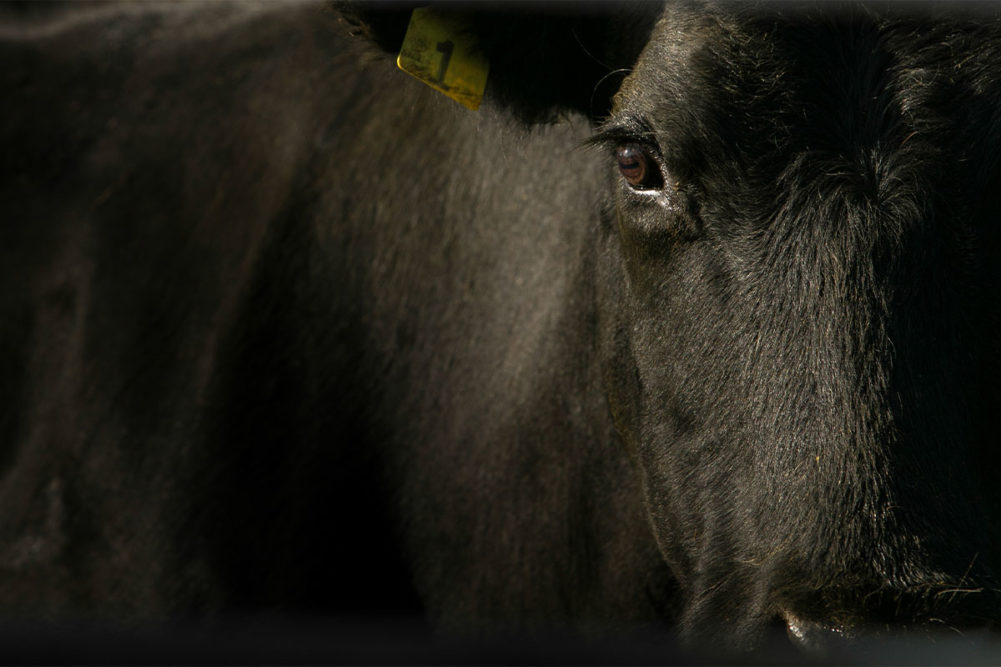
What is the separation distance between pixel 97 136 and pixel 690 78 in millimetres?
2292

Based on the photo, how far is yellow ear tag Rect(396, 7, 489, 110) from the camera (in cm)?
258

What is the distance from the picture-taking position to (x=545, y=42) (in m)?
2.67

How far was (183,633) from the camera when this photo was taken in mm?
3229

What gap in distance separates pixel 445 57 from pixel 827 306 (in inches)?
45.4

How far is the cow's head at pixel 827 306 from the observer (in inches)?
72.2

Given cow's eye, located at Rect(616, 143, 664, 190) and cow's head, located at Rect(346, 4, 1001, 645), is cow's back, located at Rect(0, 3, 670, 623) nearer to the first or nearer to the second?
cow's eye, located at Rect(616, 143, 664, 190)

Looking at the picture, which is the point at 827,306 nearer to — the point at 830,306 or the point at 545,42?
the point at 830,306

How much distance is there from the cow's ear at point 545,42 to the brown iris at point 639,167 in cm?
23

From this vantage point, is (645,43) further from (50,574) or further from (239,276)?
(50,574)

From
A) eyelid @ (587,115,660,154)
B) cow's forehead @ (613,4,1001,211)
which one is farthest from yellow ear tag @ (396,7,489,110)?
cow's forehead @ (613,4,1001,211)

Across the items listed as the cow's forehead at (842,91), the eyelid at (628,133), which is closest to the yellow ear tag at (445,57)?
the eyelid at (628,133)

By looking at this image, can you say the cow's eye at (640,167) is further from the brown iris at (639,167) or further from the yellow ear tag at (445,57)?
the yellow ear tag at (445,57)

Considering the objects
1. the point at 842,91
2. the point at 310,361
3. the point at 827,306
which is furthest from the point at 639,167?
the point at 310,361

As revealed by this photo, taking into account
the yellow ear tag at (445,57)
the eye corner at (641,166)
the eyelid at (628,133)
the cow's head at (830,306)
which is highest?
the yellow ear tag at (445,57)
